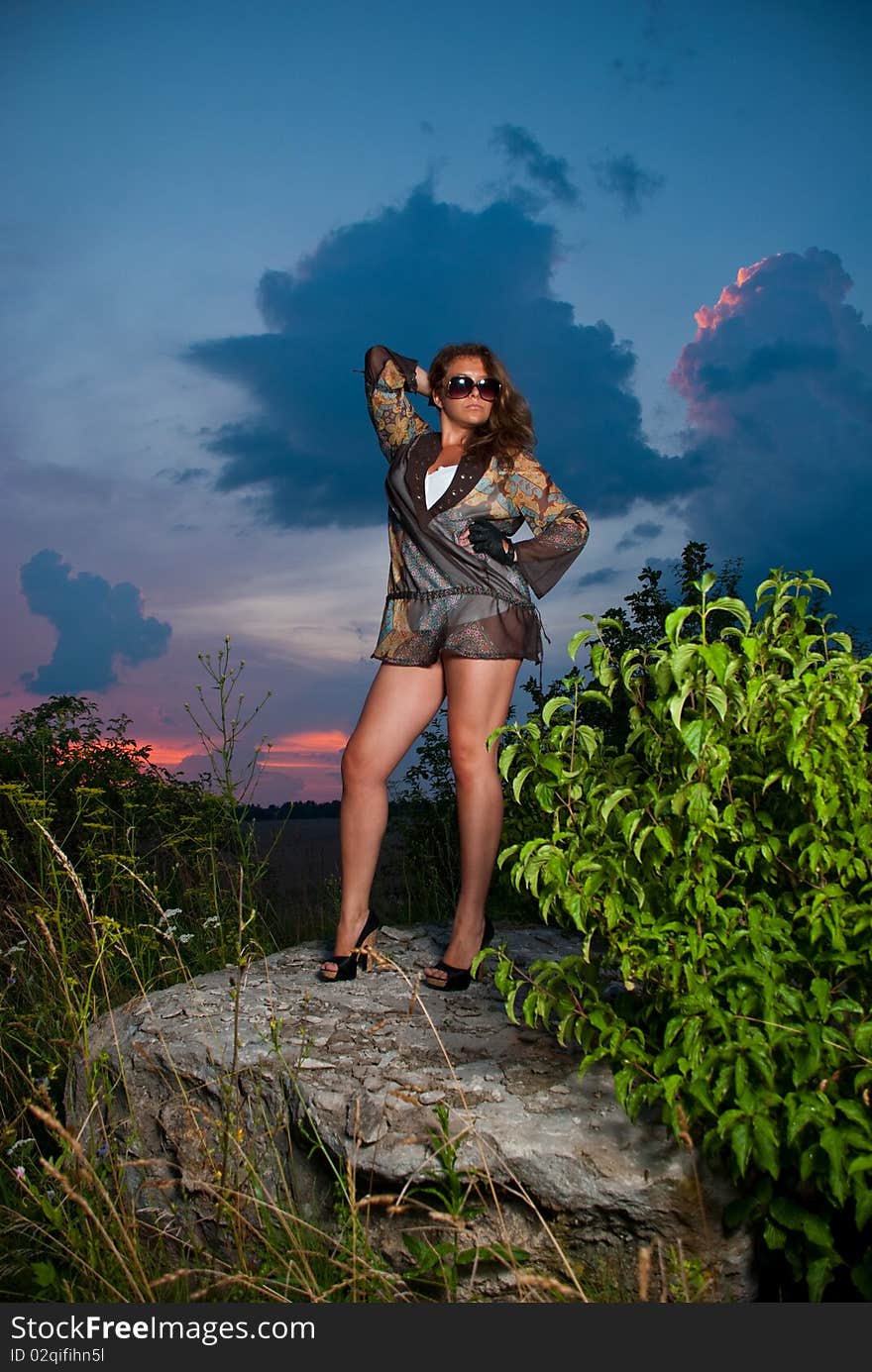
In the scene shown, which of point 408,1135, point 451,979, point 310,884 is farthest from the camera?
point 310,884

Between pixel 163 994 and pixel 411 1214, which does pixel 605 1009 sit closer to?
pixel 411 1214

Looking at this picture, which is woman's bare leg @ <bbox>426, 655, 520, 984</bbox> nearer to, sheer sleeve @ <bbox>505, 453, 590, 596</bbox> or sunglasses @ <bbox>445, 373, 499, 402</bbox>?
sheer sleeve @ <bbox>505, 453, 590, 596</bbox>

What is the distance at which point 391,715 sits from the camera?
4312 mm

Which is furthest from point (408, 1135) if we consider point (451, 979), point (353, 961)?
point (353, 961)

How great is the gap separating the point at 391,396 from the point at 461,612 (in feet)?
3.63

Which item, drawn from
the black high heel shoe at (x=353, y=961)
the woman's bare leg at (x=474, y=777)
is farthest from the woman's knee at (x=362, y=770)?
the black high heel shoe at (x=353, y=961)

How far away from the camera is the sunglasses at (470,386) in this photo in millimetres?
4379

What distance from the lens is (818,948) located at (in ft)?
9.20

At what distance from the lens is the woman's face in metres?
4.39

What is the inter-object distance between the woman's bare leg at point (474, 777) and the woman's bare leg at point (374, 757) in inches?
6.9

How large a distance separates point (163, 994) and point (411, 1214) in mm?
1662

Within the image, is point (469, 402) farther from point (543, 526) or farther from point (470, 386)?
point (543, 526)

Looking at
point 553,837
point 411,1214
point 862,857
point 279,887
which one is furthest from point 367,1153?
point 279,887

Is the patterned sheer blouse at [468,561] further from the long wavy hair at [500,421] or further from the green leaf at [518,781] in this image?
the green leaf at [518,781]
